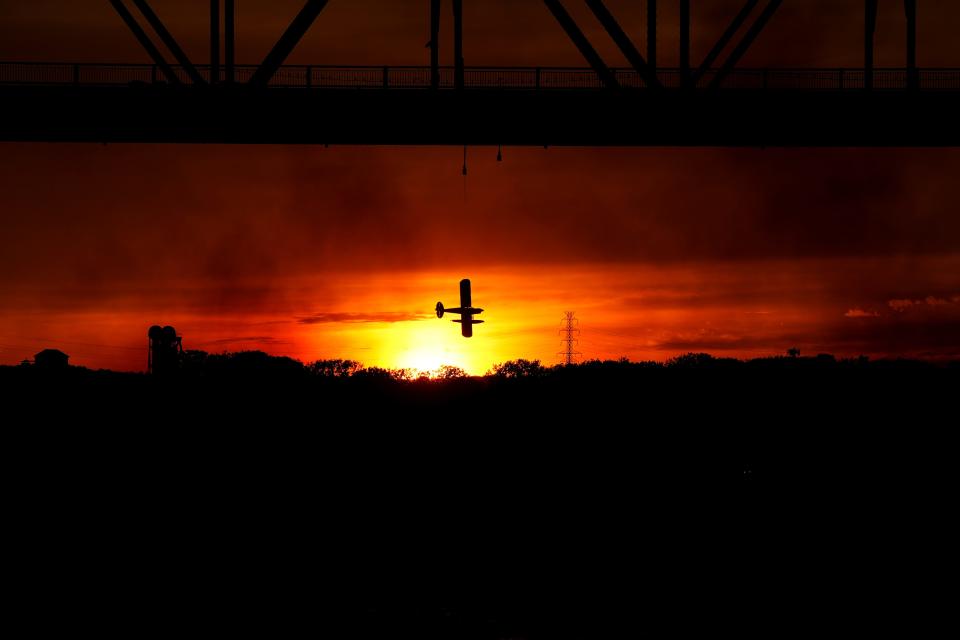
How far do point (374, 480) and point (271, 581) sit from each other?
1530 inches

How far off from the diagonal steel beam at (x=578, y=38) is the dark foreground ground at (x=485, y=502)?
21779 mm

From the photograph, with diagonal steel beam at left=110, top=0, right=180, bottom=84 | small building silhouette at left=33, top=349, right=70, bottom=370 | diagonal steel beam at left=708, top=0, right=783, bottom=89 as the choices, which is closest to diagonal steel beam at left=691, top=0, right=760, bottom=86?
diagonal steel beam at left=708, top=0, right=783, bottom=89

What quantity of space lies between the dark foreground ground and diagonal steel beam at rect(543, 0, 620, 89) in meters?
21.8

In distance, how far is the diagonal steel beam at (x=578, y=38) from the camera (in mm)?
46688

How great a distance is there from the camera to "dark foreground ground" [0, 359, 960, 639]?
50.7 meters

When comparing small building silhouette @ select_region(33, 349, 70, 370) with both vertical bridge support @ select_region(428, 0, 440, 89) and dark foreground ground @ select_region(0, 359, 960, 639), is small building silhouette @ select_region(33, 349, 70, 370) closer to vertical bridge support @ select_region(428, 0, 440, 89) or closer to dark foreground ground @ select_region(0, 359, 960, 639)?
dark foreground ground @ select_region(0, 359, 960, 639)

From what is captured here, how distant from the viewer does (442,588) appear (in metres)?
55.5

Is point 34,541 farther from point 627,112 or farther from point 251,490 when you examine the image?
point 627,112

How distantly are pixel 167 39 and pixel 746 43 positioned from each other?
2367 centimetres

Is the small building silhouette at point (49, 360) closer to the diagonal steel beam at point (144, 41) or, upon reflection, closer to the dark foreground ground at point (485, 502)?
the dark foreground ground at point (485, 502)

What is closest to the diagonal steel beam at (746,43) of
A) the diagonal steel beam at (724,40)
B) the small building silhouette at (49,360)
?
the diagonal steel beam at (724,40)

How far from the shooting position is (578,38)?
47.0 m

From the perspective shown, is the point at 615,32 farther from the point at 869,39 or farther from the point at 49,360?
the point at 49,360

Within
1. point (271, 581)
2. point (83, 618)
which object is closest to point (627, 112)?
point (271, 581)
